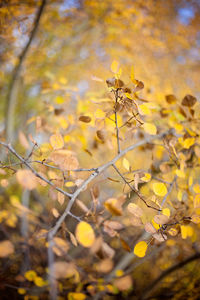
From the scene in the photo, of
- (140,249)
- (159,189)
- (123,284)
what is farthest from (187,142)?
(123,284)

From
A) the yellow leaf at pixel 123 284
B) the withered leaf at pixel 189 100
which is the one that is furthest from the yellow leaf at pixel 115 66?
the yellow leaf at pixel 123 284

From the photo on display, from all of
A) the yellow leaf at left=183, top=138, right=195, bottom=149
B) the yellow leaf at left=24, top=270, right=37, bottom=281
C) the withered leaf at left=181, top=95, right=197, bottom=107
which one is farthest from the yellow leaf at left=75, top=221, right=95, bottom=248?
the yellow leaf at left=24, top=270, right=37, bottom=281

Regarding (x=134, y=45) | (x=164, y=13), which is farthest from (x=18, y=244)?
(x=164, y=13)

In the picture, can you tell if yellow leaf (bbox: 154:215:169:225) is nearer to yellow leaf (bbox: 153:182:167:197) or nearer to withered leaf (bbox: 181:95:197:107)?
yellow leaf (bbox: 153:182:167:197)

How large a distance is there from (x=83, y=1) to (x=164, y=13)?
5.34 feet

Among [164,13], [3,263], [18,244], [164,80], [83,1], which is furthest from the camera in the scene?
[164,80]

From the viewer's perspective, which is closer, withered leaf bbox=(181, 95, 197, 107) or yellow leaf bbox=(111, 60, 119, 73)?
yellow leaf bbox=(111, 60, 119, 73)

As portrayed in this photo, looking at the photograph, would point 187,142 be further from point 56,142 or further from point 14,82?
point 14,82

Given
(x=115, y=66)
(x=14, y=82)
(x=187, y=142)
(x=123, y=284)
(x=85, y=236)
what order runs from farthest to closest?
(x=14, y=82)
(x=123, y=284)
(x=187, y=142)
(x=115, y=66)
(x=85, y=236)

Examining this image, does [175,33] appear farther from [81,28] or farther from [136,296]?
[136,296]

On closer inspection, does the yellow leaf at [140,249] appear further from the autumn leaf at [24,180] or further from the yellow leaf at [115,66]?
the yellow leaf at [115,66]

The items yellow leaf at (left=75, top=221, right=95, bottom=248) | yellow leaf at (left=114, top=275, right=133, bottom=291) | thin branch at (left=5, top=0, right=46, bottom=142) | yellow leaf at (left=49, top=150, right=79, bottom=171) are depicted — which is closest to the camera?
yellow leaf at (left=75, top=221, right=95, bottom=248)

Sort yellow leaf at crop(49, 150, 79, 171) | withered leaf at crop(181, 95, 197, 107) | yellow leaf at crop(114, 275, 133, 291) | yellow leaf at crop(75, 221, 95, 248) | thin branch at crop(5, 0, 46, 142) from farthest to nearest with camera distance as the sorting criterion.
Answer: thin branch at crop(5, 0, 46, 142), yellow leaf at crop(114, 275, 133, 291), withered leaf at crop(181, 95, 197, 107), yellow leaf at crop(49, 150, 79, 171), yellow leaf at crop(75, 221, 95, 248)

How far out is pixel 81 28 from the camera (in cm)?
276
